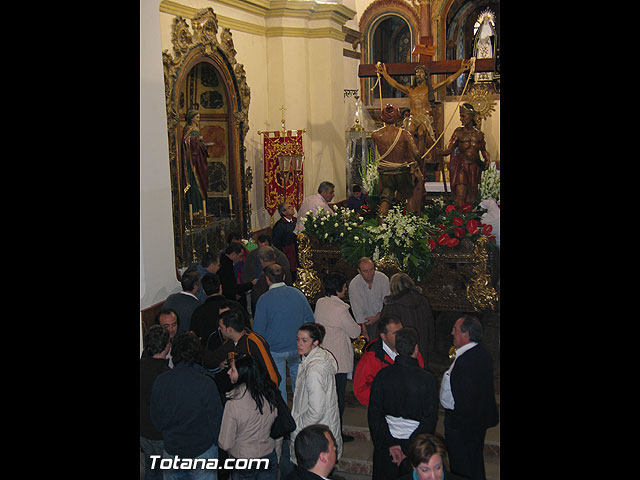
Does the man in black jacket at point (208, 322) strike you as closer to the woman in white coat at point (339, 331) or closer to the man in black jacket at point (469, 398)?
the woman in white coat at point (339, 331)

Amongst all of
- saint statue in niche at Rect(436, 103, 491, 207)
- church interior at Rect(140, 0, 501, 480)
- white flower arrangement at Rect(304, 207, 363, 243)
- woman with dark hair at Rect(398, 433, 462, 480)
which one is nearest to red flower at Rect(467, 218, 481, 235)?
church interior at Rect(140, 0, 501, 480)

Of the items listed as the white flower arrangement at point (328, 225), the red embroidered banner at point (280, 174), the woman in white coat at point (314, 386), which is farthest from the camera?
the red embroidered banner at point (280, 174)

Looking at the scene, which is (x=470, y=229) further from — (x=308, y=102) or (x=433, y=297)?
(x=308, y=102)

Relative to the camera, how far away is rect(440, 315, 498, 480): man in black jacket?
16.0ft

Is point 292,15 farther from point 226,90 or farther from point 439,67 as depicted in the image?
point 439,67

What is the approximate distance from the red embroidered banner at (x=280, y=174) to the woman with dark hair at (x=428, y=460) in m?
9.08

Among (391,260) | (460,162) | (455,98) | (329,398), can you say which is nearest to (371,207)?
(460,162)

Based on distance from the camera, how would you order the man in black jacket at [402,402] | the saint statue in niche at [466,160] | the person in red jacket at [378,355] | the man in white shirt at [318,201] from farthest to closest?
the saint statue in niche at [466,160]
the man in white shirt at [318,201]
the person in red jacket at [378,355]
the man in black jacket at [402,402]

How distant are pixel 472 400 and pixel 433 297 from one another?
357 cm

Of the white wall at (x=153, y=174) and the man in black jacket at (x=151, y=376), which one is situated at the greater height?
the white wall at (x=153, y=174)

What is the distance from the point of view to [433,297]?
841cm

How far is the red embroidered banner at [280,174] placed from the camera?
1257 cm

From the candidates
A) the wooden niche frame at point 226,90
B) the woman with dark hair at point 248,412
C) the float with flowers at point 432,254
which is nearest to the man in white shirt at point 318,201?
the float with flowers at point 432,254

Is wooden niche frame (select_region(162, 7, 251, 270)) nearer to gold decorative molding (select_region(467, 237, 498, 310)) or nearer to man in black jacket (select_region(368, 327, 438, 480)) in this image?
gold decorative molding (select_region(467, 237, 498, 310))
